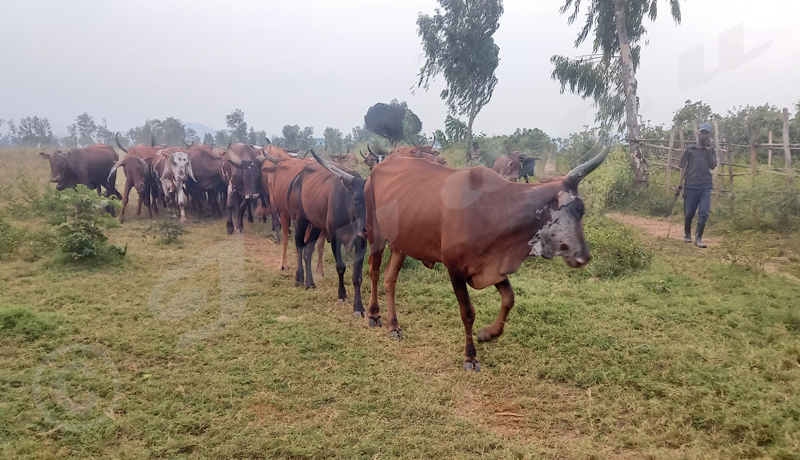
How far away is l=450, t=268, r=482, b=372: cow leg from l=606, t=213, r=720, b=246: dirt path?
656 centimetres

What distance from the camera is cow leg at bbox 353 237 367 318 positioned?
221 inches

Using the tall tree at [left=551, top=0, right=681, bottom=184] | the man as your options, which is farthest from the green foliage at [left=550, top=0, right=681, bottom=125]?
the man

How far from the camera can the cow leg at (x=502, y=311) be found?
4.01 meters

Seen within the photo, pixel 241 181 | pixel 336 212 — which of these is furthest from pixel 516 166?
pixel 336 212

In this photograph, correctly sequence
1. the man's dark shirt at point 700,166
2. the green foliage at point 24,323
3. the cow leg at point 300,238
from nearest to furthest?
the green foliage at point 24,323 < the cow leg at point 300,238 < the man's dark shirt at point 700,166

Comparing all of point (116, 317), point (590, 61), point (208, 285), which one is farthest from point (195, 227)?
point (590, 61)

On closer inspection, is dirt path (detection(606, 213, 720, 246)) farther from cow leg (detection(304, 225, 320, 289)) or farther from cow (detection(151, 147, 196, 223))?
cow (detection(151, 147, 196, 223))

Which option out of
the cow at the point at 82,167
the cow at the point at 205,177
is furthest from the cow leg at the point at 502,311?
the cow at the point at 82,167

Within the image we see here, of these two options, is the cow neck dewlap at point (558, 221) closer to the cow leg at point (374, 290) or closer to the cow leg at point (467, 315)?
the cow leg at point (467, 315)

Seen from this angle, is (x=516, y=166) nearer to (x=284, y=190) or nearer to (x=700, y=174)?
(x=700, y=174)

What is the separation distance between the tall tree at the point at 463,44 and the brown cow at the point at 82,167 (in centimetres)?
1930

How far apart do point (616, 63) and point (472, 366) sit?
44.3 ft

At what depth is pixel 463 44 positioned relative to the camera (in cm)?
2698

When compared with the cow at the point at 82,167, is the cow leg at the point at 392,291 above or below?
below
